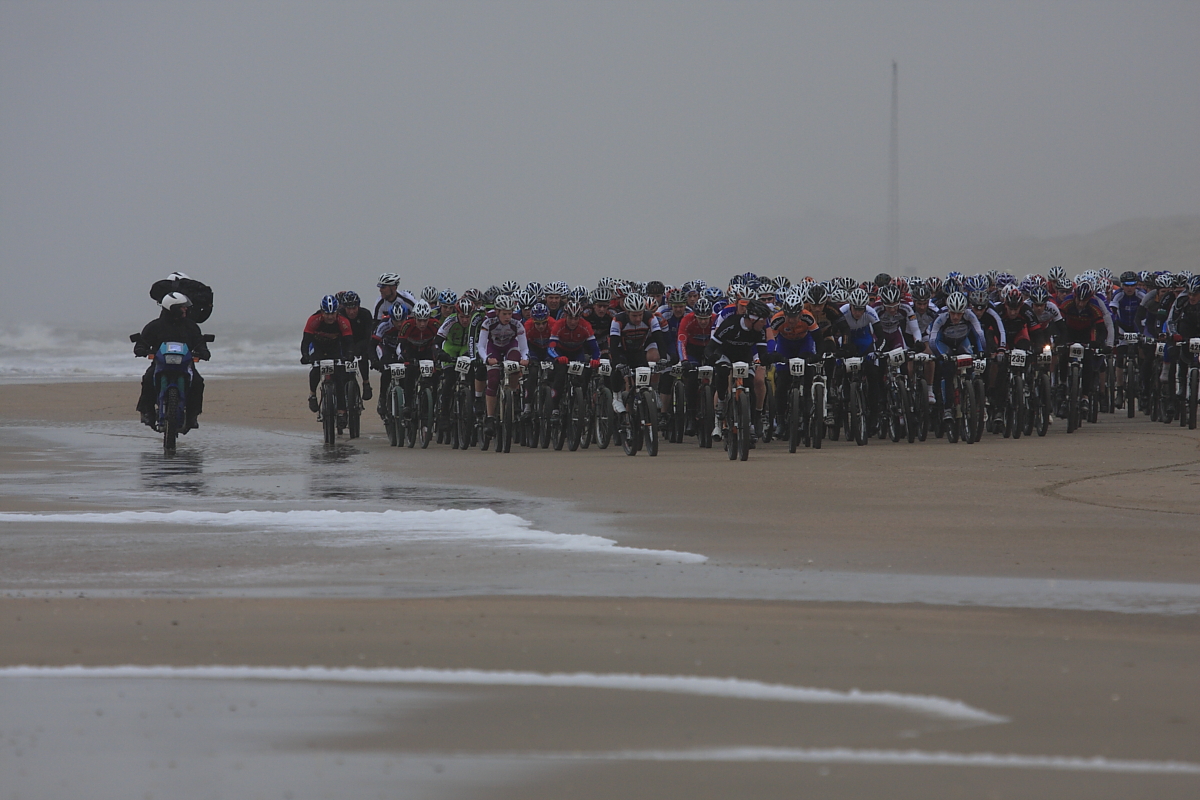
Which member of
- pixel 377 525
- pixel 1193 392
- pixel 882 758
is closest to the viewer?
pixel 882 758

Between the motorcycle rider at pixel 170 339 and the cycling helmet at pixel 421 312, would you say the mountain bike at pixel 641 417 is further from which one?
the motorcycle rider at pixel 170 339

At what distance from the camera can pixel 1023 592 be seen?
27.7ft

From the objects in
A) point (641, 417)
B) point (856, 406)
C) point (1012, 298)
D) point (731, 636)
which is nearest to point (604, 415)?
point (641, 417)

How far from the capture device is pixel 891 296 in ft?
64.6

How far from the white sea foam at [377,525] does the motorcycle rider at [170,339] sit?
7.35 meters

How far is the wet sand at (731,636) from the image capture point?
205 inches

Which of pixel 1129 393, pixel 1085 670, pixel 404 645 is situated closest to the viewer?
pixel 1085 670

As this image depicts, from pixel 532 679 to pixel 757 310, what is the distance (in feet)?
40.0

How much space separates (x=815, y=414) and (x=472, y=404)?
13.3ft

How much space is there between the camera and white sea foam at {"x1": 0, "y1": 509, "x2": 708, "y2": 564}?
10469 millimetres

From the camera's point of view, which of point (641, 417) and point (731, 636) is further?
point (641, 417)

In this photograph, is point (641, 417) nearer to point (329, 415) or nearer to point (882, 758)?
point (329, 415)

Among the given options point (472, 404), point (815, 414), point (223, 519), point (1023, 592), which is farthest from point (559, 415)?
point (1023, 592)

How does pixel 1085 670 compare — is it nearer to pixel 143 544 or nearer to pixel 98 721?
pixel 98 721
